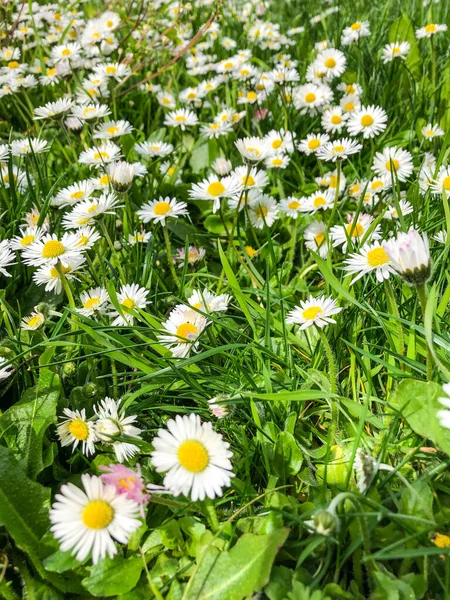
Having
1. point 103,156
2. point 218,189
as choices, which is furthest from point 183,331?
point 103,156

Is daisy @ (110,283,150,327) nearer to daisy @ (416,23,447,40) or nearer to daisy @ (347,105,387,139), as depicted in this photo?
daisy @ (347,105,387,139)

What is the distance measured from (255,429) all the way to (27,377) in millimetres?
611

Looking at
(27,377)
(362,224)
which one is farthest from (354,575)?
(362,224)

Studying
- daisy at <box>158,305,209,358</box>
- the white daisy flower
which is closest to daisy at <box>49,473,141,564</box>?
daisy at <box>158,305,209,358</box>

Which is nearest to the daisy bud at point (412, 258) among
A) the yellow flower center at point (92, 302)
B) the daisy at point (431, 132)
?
the yellow flower center at point (92, 302)

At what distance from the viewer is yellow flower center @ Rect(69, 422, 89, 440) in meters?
1.31

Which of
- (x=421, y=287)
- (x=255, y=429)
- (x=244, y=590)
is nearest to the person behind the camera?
(x=244, y=590)

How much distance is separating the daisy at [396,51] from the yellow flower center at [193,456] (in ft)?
7.49

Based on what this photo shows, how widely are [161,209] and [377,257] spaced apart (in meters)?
0.79

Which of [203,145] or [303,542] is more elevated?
[203,145]

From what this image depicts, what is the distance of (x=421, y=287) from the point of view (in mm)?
1131

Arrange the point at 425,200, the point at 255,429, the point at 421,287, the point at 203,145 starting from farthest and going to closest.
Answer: the point at 203,145 < the point at 425,200 < the point at 255,429 < the point at 421,287

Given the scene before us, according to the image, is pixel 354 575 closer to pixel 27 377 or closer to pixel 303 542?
pixel 303 542

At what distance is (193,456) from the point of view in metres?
1.03
